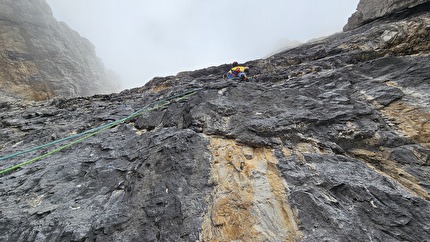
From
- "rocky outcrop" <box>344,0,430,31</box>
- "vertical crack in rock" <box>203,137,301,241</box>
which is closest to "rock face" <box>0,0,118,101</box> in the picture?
"vertical crack in rock" <box>203,137,301,241</box>

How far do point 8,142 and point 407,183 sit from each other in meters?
11.1

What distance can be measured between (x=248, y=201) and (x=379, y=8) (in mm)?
11388

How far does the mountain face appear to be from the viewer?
328 centimetres

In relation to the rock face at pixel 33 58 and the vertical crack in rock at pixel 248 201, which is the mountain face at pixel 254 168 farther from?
the rock face at pixel 33 58

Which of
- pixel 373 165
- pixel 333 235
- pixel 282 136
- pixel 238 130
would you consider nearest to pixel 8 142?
pixel 238 130

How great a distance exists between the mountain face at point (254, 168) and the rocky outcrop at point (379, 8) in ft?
4.85

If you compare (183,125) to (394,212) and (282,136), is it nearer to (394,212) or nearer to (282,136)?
(282,136)

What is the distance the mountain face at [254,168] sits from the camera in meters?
3.28

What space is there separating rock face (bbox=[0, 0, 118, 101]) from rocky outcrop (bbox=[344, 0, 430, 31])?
27120mm

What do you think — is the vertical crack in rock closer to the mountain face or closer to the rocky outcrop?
the mountain face

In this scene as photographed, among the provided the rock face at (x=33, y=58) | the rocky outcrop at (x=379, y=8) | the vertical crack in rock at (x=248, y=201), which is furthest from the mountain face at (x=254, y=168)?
the rock face at (x=33, y=58)

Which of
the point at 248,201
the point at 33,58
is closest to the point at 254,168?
the point at 248,201

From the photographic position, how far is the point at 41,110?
10.3 meters

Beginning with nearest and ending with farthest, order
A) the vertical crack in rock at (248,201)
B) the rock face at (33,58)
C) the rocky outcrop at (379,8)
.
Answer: the vertical crack in rock at (248,201), the rocky outcrop at (379,8), the rock face at (33,58)
